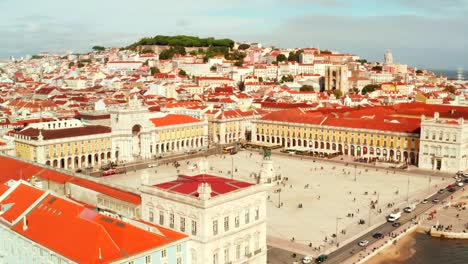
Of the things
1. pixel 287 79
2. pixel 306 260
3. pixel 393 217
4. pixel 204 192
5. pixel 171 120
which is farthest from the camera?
pixel 287 79

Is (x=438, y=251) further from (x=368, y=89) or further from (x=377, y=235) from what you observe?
(x=368, y=89)

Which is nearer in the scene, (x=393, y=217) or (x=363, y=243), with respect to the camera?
(x=363, y=243)

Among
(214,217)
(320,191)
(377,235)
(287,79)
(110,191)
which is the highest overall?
(287,79)

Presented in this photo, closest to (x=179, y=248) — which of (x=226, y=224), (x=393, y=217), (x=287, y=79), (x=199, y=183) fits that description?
(x=226, y=224)

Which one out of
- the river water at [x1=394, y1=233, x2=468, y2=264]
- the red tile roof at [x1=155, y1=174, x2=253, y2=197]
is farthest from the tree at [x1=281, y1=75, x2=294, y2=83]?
the red tile roof at [x1=155, y1=174, x2=253, y2=197]

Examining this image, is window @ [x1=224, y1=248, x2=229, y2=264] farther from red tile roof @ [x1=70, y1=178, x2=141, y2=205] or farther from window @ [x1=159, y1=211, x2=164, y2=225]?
red tile roof @ [x1=70, y1=178, x2=141, y2=205]

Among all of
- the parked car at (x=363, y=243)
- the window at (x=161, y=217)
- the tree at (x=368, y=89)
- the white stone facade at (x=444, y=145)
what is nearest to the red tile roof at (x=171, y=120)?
the white stone facade at (x=444, y=145)

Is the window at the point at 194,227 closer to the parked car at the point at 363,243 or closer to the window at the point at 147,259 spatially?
the window at the point at 147,259

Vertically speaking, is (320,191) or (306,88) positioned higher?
(306,88)
